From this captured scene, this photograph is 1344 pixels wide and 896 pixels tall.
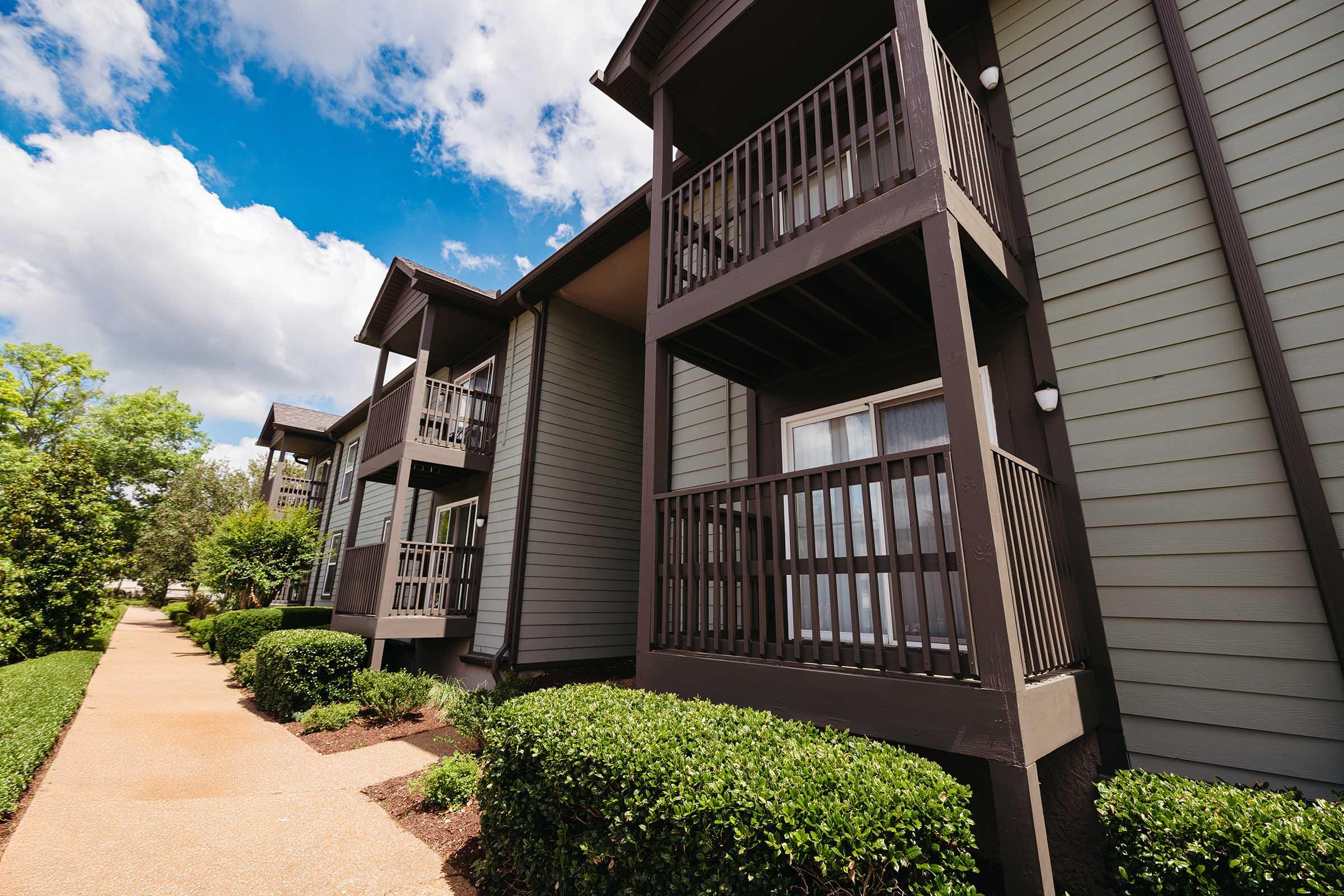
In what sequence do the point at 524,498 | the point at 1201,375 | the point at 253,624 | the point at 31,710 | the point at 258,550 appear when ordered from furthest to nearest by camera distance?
the point at 258,550
the point at 253,624
the point at 524,498
the point at 31,710
the point at 1201,375

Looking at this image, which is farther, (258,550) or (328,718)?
(258,550)

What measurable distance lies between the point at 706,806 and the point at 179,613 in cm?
2989

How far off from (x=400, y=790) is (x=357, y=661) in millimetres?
3816

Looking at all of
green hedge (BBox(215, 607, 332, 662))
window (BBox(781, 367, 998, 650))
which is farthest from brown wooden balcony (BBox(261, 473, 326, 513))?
window (BBox(781, 367, 998, 650))

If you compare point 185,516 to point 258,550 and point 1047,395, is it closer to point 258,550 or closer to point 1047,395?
point 258,550

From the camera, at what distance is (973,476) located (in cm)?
290

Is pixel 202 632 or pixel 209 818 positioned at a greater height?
pixel 202 632

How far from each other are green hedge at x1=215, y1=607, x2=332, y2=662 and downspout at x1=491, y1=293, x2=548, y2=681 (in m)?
6.47

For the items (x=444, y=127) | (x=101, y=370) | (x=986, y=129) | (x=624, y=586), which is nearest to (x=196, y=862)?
(x=624, y=586)

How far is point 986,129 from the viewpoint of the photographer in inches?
184

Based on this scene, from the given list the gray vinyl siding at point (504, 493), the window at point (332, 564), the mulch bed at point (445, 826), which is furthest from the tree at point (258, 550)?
the mulch bed at point (445, 826)

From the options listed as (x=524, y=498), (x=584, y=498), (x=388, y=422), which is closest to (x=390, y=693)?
(x=524, y=498)

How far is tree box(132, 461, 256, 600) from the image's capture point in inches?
982

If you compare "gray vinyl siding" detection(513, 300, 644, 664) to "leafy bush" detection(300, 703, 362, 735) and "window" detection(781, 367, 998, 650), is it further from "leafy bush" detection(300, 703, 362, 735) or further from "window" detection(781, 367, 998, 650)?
"window" detection(781, 367, 998, 650)
